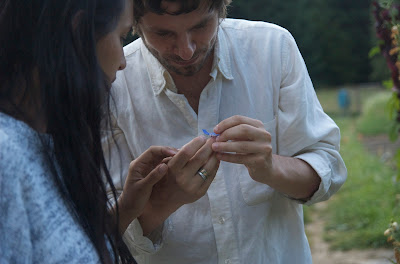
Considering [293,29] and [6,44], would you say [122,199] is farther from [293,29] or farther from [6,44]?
[293,29]

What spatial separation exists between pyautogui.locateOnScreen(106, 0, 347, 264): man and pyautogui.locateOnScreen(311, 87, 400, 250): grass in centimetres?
240

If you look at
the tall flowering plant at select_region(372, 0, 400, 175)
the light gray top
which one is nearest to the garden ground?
the tall flowering plant at select_region(372, 0, 400, 175)

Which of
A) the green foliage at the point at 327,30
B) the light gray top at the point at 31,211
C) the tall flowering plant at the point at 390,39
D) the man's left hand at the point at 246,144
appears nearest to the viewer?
the light gray top at the point at 31,211

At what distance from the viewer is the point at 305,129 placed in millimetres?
2092

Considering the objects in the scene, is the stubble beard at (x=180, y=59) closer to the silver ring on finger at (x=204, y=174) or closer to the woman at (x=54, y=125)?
the silver ring on finger at (x=204, y=174)

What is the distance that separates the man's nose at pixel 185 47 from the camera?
6.47 ft

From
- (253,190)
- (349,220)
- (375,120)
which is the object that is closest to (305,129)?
(253,190)

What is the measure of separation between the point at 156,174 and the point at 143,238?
28 centimetres

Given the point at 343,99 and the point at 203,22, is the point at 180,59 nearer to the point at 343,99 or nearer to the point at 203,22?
the point at 203,22

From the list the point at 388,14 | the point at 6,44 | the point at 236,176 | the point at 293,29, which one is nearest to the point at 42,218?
the point at 6,44

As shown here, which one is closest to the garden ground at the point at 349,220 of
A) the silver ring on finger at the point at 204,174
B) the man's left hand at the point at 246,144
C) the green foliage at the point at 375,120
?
the green foliage at the point at 375,120

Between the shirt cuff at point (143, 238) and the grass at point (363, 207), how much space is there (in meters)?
2.65

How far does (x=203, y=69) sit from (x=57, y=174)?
101cm

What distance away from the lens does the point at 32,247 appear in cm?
123
